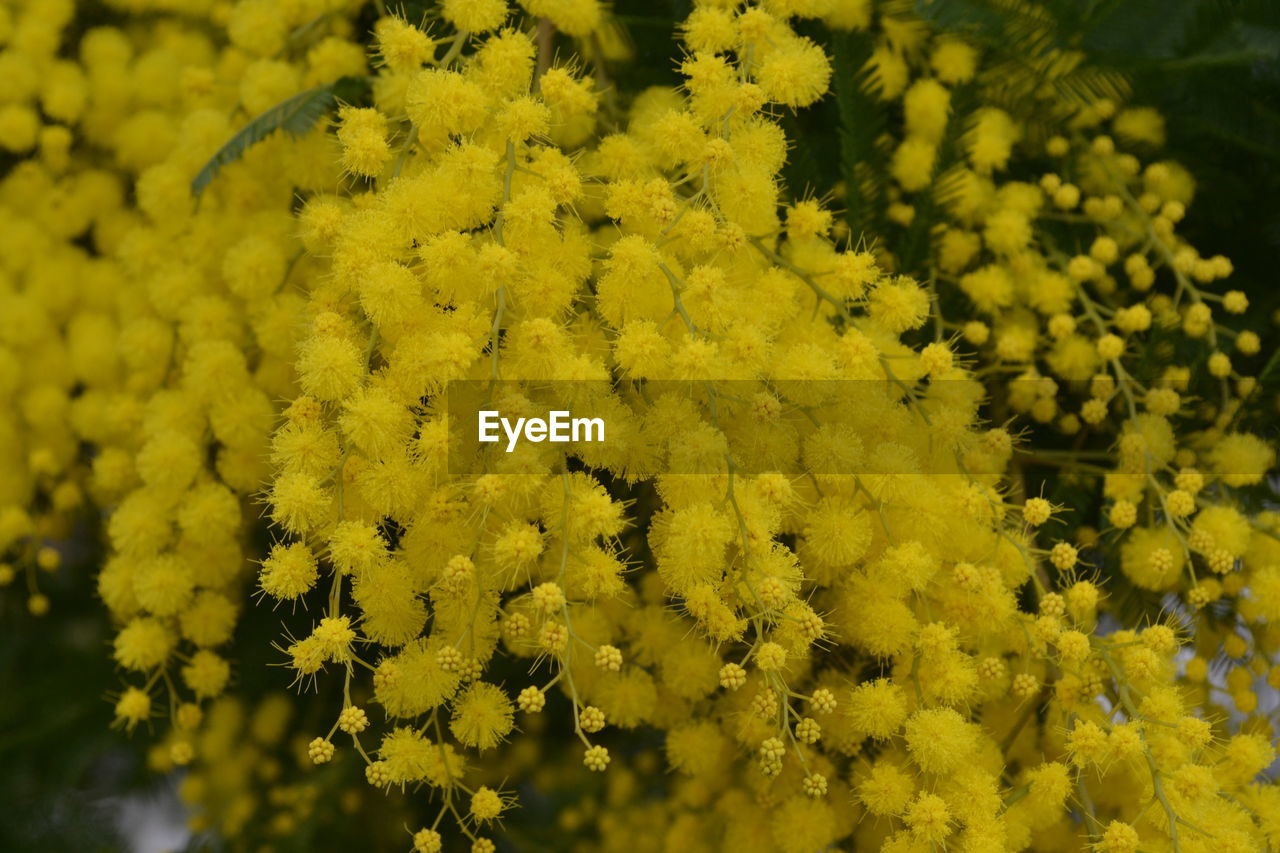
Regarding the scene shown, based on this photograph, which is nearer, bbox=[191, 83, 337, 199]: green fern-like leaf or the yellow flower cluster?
the yellow flower cluster

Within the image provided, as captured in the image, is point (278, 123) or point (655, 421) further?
point (278, 123)

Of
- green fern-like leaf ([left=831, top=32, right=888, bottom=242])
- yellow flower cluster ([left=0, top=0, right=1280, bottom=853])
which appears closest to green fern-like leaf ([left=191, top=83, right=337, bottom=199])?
yellow flower cluster ([left=0, top=0, right=1280, bottom=853])

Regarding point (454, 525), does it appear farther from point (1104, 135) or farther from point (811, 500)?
point (1104, 135)

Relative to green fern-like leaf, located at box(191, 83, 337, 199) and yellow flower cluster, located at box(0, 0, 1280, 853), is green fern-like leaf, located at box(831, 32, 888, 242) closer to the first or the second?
yellow flower cluster, located at box(0, 0, 1280, 853)

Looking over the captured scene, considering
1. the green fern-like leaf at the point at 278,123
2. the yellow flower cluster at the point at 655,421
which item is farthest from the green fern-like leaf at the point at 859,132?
the green fern-like leaf at the point at 278,123

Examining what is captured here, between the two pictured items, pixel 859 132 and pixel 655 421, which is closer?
pixel 655 421
